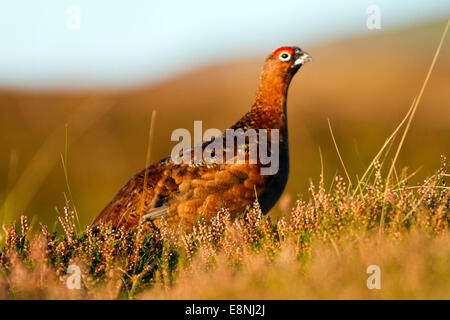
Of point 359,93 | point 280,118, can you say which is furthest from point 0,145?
point 280,118

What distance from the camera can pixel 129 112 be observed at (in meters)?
22.8

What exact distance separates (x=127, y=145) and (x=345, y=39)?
115ft

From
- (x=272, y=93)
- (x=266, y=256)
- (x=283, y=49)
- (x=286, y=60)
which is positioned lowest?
(x=266, y=256)

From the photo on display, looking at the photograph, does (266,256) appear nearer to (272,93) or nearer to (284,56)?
(272,93)

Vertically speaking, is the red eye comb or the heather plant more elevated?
the red eye comb

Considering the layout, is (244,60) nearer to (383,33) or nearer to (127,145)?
(127,145)

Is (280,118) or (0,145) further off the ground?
(0,145)


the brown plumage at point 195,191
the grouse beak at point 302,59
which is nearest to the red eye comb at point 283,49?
the grouse beak at point 302,59

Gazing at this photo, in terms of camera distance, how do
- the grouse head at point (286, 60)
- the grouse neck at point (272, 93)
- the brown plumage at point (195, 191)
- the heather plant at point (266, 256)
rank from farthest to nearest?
the grouse head at point (286, 60) < the grouse neck at point (272, 93) < the brown plumage at point (195, 191) < the heather plant at point (266, 256)

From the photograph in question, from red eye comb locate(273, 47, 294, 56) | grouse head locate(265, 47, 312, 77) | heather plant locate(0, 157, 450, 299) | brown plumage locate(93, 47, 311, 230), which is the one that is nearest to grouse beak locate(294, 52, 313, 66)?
grouse head locate(265, 47, 312, 77)

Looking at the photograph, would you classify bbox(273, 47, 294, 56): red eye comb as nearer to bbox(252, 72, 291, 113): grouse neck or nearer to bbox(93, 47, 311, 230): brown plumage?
bbox(252, 72, 291, 113): grouse neck

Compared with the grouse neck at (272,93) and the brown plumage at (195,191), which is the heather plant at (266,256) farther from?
the grouse neck at (272,93)

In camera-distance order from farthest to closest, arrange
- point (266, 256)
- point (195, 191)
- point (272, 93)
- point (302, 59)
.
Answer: point (302, 59) → point (272, 93) → point (195, 191) → point (266, 256)

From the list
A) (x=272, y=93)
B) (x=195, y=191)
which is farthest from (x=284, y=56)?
(x=195, y=191)
